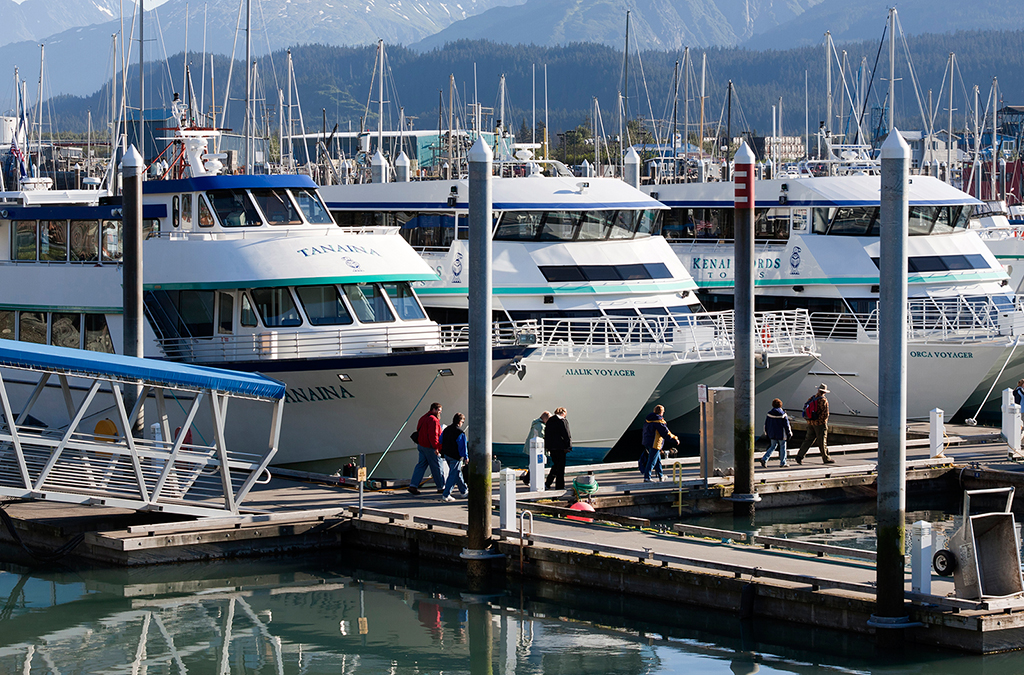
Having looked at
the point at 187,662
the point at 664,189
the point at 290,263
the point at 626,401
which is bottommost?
the point at 187,662

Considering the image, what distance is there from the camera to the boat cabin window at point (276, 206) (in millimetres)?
21906

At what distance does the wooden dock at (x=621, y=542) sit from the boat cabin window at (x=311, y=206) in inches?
191

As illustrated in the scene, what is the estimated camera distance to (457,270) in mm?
27406

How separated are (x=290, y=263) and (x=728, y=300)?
14152mm

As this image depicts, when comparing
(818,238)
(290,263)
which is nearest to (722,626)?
(290,263)

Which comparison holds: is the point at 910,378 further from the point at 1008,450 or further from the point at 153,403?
the point at 153,403

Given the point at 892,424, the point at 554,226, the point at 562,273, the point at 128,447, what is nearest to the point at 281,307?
the point at 128,447

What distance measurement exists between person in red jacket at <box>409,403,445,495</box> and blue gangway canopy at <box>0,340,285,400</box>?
8.51 feet

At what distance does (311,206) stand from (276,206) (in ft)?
2.01

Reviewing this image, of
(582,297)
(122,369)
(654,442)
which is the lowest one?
(654,442)

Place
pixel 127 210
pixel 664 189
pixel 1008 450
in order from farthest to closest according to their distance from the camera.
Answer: pixel 664 189
pixel 1008 450
pixel 127 210

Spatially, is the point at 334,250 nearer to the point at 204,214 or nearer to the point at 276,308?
the point at 276,308

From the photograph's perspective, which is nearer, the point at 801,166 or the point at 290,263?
the point at 290,263

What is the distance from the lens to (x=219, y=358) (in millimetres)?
20891
